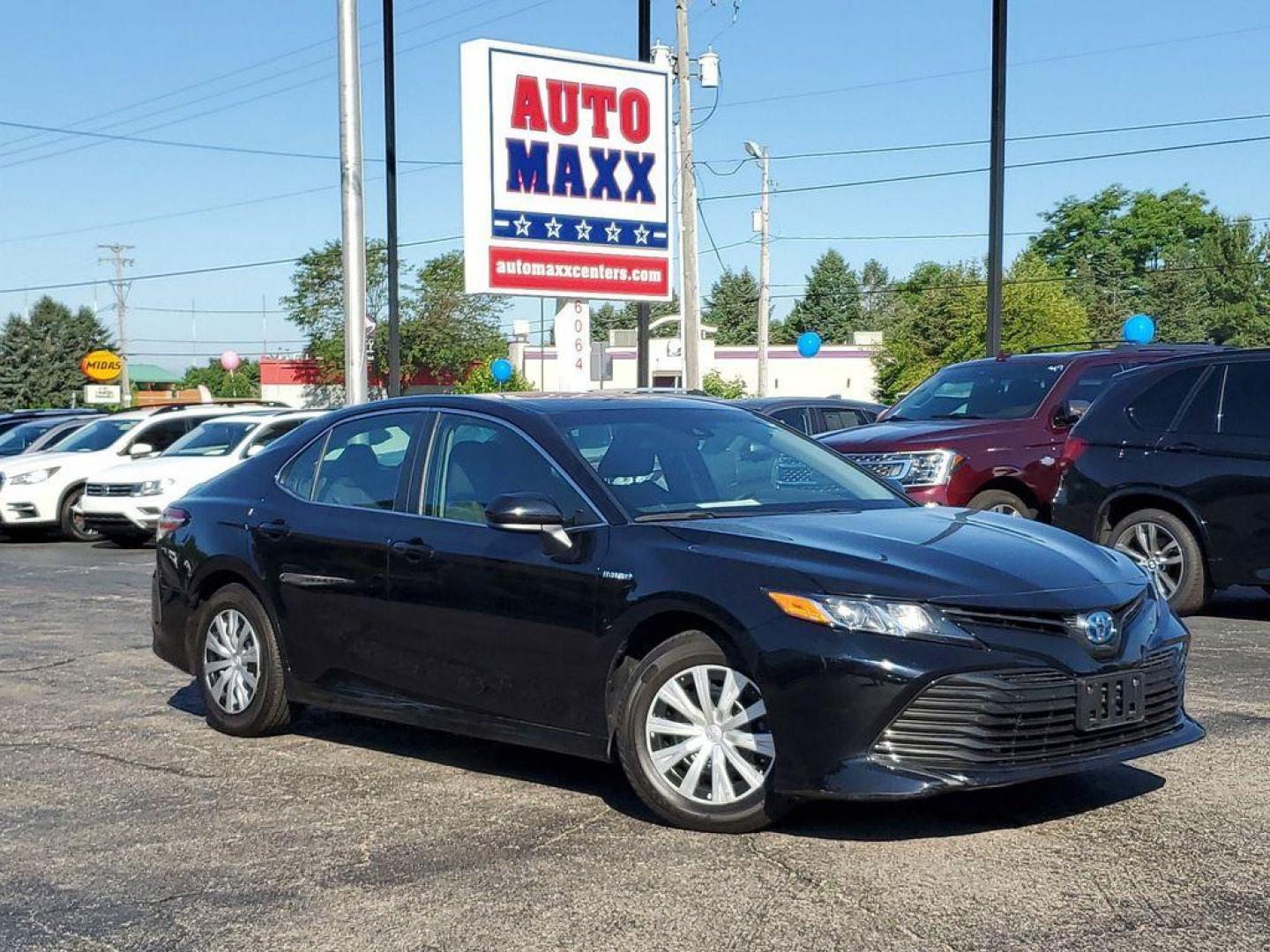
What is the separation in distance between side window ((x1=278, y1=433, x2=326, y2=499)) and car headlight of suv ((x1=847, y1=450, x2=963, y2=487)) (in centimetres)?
643

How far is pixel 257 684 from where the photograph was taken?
299 inches

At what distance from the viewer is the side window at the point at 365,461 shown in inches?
283

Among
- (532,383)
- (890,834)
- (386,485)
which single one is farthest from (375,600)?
(532,383)

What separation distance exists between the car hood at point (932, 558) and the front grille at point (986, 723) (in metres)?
0.25

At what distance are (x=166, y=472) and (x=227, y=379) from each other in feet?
412

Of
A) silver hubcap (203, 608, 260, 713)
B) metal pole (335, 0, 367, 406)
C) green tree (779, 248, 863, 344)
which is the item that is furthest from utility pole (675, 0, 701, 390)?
green tree (779, 248, 863, 344)

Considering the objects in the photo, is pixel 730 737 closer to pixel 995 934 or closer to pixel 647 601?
pixel 647 601

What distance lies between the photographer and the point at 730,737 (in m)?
5.71

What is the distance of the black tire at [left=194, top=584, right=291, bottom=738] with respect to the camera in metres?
7.55

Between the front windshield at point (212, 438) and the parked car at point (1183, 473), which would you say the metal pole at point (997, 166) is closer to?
the front windshield at point (212, 438)

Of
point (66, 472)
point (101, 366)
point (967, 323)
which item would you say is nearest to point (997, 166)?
point (66, 472)

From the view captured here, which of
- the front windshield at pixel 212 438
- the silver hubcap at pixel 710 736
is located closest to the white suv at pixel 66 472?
the front windshield at pixel 212 438

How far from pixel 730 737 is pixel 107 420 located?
63.7ft

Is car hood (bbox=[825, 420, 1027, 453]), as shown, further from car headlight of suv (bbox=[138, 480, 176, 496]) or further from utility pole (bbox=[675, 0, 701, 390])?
utility pole (bbox=[675, 0, 701, 390])
